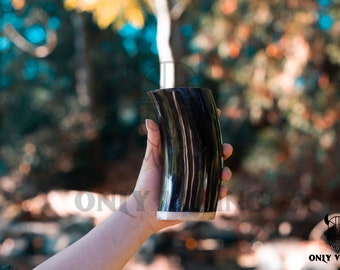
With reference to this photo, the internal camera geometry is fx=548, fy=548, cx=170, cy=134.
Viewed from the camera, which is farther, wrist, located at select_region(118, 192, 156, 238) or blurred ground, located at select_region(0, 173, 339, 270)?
blurred ground, located at select_region(0, 173, 339, 270)

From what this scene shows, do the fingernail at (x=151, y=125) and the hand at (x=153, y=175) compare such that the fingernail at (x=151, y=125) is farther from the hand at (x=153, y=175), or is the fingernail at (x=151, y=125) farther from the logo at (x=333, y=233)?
the logo at (x=333, y=233)

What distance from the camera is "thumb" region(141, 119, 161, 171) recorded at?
1.22 m

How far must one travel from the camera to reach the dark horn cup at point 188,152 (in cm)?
117

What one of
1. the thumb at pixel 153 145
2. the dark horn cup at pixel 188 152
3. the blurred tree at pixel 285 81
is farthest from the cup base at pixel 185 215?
the blurred tree at pixel 285 81

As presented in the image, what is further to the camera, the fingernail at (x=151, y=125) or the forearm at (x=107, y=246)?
the fingernail at (x=151, y=125)

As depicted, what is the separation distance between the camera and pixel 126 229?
1114 millimetres

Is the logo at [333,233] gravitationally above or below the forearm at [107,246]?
below

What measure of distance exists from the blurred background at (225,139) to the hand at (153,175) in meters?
1.74

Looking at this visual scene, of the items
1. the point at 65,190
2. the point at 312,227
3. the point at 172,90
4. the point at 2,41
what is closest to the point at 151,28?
the point at 2,41

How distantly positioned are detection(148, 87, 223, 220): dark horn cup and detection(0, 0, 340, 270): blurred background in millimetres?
1774

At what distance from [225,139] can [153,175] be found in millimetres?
5381

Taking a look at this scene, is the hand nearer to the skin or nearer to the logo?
the skin

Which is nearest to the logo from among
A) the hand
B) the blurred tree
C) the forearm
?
the blurred tree

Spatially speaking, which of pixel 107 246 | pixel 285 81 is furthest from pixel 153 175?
pixel 285 81
